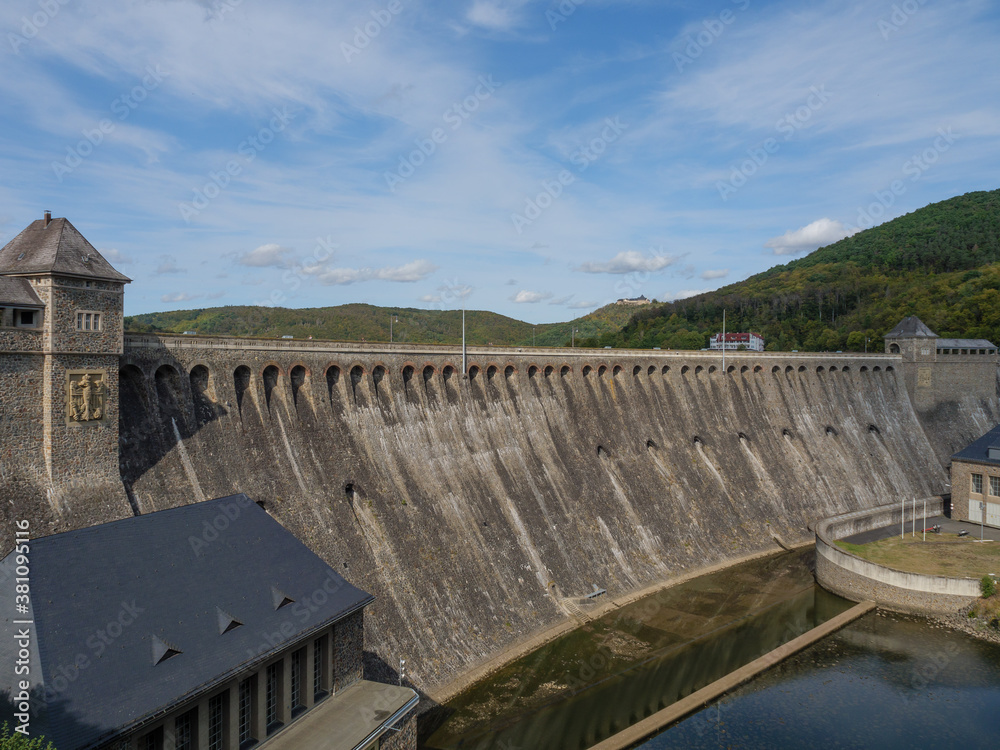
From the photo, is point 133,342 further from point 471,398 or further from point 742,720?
point 742,720

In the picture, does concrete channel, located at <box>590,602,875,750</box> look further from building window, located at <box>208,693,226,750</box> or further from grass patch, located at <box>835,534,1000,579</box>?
building window, located at <box>208,693,226,750</box>

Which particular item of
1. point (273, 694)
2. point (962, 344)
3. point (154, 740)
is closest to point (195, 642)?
point (154, 740)

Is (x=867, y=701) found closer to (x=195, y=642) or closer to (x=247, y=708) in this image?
(x=247, y=708)

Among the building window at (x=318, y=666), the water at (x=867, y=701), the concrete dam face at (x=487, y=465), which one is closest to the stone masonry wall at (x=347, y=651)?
the building window at (x=318, y=666)

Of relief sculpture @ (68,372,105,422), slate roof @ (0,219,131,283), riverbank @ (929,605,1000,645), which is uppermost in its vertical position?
slate roof @ (0,219,131,283)

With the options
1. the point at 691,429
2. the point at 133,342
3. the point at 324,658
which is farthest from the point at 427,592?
the point at 691,429

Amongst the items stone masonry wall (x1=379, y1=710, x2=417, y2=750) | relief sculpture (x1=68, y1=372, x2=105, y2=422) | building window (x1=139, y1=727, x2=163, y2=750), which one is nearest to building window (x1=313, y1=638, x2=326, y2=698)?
stone masonry wall (x1=379, y1=710, x2=417, y2=750)
